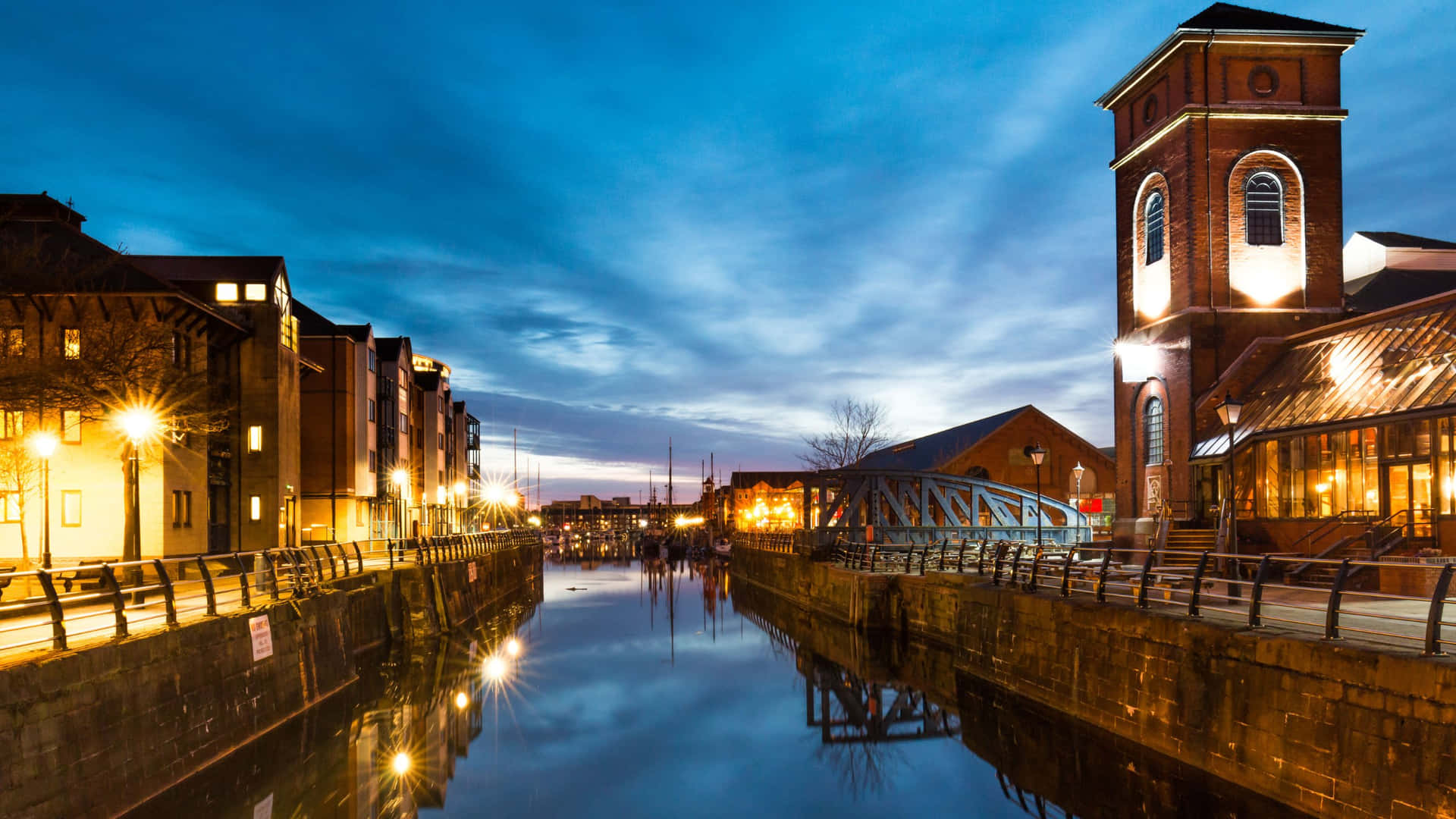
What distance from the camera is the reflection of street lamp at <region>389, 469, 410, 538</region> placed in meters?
55.7

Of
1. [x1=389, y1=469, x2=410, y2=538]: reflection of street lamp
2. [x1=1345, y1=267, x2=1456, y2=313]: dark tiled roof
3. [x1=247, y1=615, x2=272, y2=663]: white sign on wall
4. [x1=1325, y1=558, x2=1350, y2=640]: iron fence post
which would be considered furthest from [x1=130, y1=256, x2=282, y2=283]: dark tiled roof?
[x1=1345, y1=267, x2=1456, y2=313]: dark tiled roof

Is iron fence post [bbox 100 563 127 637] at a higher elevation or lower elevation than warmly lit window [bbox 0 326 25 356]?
lower

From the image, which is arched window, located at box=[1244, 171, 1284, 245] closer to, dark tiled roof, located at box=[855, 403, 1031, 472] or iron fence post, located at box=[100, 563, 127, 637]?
dark tiled roof, located at box=[855, 403, 1031, 472]

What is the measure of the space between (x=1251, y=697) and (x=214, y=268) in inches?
1541

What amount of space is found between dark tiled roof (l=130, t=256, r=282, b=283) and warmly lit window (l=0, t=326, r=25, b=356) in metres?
9.11

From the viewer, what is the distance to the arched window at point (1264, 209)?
108 feet

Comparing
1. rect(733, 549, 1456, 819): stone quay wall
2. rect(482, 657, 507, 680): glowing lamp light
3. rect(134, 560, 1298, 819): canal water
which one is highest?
rect(733, 549, 1456, 819): stone quay wall

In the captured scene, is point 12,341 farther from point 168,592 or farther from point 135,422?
point 168,592

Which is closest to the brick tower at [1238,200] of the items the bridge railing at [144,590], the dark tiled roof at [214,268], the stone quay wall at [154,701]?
the bridge railing at [144,590]

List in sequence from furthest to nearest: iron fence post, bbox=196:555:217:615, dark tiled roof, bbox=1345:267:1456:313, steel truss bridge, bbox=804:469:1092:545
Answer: steel truss bridge, bbox=804:469:1092:545, dark tiled roof, bbox=1345:267:1456:313, iron fence post, bbox=196:555:217:615

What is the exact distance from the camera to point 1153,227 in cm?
Result: 3522

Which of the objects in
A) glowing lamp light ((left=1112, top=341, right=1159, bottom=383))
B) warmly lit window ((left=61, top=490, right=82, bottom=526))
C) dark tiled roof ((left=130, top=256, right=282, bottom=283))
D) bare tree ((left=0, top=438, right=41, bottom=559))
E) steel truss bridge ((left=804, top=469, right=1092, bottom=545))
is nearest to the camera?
bare tree ((left=0, top=438, right=41, bottom=559))

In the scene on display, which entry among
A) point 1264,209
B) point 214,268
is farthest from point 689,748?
point 214,268

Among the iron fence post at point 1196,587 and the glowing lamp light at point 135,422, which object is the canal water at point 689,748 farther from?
the glowing lamp light at point 135,422
